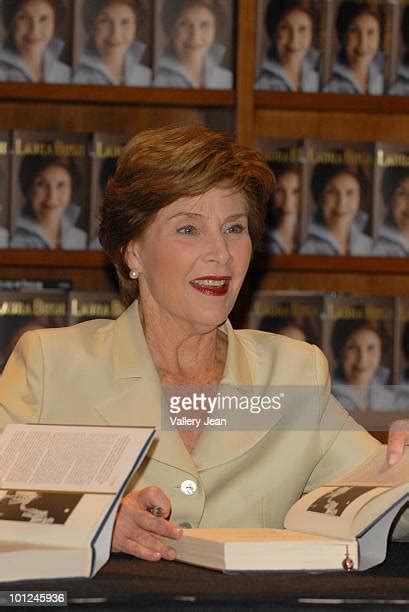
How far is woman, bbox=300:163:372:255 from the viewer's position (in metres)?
3.09

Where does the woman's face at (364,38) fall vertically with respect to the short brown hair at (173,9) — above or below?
below

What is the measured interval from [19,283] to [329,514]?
1763mm

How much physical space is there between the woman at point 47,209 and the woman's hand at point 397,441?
157 centimetres

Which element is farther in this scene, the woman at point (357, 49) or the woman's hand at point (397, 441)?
the woman at point (357, 49)

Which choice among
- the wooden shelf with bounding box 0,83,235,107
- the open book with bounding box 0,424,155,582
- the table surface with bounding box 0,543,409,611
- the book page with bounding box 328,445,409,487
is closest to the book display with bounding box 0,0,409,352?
the wooden shelf with bounding box 0,83,235,107

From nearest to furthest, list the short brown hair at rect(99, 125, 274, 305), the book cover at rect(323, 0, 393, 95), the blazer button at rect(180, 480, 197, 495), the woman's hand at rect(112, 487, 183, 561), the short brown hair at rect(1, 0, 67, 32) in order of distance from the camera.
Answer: the woman's hand at rect(112, 487, 183, 561), the blazer button at rect(180, 480, 197, 495), the short brown hair at rect(99, 125, 274, 305), the short brown hair at rect(1, 0, 67, 32), the book cover at rect(323, 0, 393, 95)

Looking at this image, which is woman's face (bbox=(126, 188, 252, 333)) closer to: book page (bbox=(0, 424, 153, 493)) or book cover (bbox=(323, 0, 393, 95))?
book page (bbox=(0, 424, 153, 493))

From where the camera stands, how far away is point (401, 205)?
312cm

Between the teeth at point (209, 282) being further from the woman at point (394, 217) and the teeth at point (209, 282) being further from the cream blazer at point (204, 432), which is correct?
the woman at point (394, 217)

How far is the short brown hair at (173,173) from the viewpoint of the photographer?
6.73 ft

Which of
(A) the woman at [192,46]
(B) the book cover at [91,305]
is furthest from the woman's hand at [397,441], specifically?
(A) the woman at [192,46]

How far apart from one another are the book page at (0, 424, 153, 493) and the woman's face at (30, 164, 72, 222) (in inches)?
62.4

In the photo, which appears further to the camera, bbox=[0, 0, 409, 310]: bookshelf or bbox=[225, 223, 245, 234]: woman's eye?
bbox=[0, 0, 409, 310]: bookshelf

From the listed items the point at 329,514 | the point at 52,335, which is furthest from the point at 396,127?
the point at 329,514
